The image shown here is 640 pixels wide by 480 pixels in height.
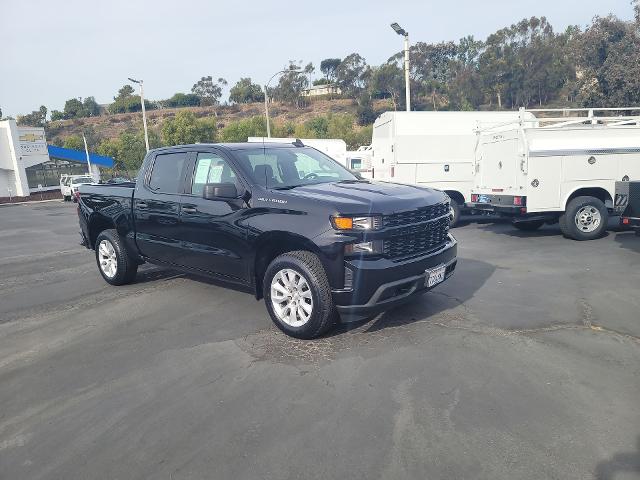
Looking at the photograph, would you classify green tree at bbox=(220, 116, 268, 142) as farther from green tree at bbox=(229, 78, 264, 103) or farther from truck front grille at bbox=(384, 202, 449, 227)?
green tree at bbox=(229, 78, 264, 103)

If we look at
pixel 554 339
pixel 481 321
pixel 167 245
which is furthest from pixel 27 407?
pixel 554 339

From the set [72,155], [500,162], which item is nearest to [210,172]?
[500,162]

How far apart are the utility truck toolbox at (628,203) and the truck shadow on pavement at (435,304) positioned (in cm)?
291

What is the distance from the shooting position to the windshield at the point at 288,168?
5285 millimetres

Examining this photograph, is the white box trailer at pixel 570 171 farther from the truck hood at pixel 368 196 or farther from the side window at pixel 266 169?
the side window at pixel 266 169

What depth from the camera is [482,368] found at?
4012mm

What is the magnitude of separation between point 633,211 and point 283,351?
6974 millimetres

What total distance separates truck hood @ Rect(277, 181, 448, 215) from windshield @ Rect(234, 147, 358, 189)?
258 mm

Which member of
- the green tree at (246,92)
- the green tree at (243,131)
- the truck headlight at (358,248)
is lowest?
the truck headlight at (358,248)

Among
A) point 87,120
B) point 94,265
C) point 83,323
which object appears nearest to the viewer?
point 83,323

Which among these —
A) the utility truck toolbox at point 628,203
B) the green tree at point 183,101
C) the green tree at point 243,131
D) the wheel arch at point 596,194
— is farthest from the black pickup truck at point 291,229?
the green tree at point 183,101

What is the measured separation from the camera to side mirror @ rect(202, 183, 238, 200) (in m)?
5.04

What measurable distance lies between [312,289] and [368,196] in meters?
1.04

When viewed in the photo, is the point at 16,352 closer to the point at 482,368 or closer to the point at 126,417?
the point at 126,417
